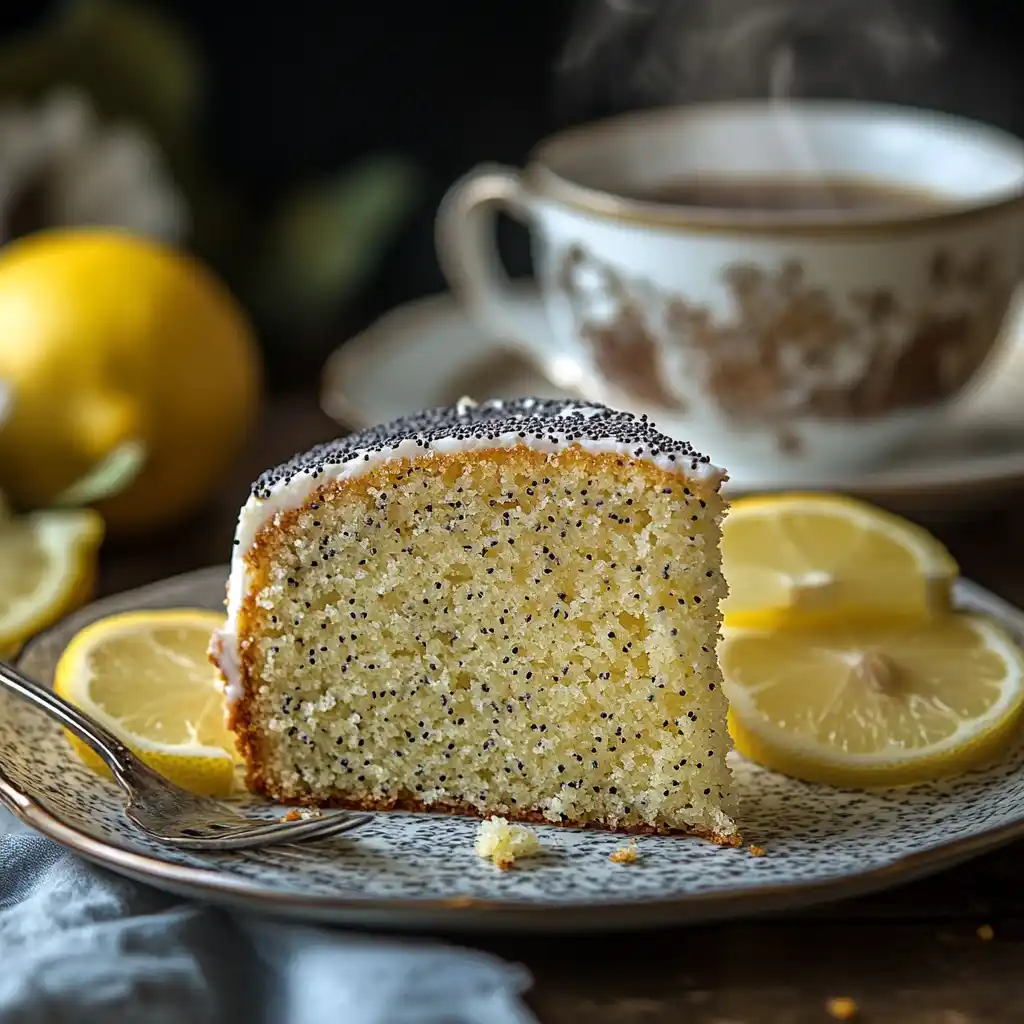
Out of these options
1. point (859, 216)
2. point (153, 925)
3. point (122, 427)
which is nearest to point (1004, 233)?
point (859, 216)

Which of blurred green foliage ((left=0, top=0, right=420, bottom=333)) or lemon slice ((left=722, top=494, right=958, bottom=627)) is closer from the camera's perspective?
lemon slice ((left=722, top=494, right=958, bottom=627))

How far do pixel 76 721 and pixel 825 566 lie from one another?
2.31 ft

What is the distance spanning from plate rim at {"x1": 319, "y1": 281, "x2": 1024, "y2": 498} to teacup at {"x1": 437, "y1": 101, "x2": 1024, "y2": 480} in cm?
8

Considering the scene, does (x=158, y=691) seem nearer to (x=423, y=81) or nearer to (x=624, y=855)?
(x=624, y=855)

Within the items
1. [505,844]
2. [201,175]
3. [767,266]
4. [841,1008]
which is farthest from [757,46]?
[841,1008]

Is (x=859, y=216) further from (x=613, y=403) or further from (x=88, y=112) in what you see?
(x=88, y=112)

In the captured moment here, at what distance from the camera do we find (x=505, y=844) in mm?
1148

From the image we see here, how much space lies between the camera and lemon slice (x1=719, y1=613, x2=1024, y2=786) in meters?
1.28

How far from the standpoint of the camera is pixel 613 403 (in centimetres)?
201

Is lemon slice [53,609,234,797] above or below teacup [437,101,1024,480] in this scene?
below

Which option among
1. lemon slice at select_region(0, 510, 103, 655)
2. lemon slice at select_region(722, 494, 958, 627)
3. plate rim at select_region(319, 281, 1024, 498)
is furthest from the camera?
A: plate rim at select_region(319, 281, 1024, 498)

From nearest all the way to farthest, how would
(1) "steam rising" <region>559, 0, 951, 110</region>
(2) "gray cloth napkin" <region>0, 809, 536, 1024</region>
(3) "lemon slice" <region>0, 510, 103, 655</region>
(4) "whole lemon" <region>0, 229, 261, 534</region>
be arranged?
(2) "gray cloth napkin" <region>0, 809, 536, 1024</region> < (3) "lemon slice" <region>0, 510, 103, 655</region> < (4) "whole lemon" <region>0, 229, 261, 534</region> < (1) "steam rising" <region>559, 0, 951, 110</region>

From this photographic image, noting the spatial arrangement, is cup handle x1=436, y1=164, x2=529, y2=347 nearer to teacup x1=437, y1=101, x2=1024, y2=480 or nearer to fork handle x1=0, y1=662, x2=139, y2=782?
teacup x1=437, y1=101, x2=1024, y2=480

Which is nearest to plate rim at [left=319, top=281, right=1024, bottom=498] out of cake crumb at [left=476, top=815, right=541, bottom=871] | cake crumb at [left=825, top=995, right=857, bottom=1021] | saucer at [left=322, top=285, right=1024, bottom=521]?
saucer at [left=322, top=285, right=1024, bottom=521]
